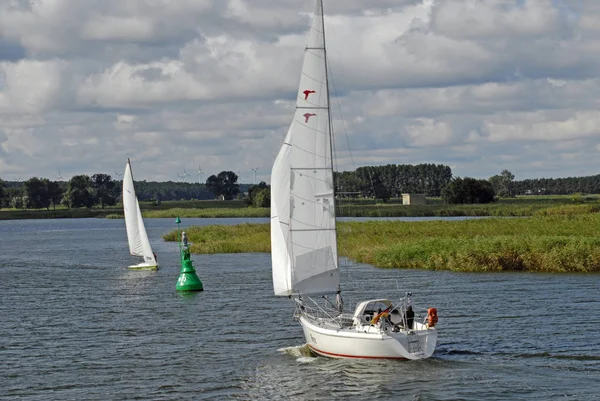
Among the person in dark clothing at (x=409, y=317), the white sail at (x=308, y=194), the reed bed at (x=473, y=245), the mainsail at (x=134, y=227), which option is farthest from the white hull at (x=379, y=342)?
the mainsail at (x=134, y=227)

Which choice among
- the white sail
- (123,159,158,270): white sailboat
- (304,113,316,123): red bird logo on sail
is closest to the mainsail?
(123,159,158,270): white sailboat

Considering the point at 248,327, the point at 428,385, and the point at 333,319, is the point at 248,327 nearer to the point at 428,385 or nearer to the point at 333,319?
the point at 333,319

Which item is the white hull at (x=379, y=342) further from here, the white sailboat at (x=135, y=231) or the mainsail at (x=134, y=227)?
the mainsail at (x=134, y=227)

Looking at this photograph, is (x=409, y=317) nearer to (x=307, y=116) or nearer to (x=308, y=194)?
(x=308, y=194)

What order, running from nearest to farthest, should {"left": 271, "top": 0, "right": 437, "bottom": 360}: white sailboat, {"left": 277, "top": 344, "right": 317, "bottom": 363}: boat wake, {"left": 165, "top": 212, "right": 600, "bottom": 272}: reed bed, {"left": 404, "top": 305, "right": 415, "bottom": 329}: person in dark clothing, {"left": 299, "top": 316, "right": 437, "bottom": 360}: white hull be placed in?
{"left": 299, "top": 316, "right": 437, "bottom": 360}: white hull < {"left": 271, "top": 0, "right": 437, "bottom": 360}: white sailboat < {"left": 404, "top": 305, "right": 415, "bottom": 329}: person in dark clothing < {"left": 277, "top": 344, "right": 317, "bottom": 363}: boat wake < {"left": 165, "top": 212, "right": 600, "bottom": 272}: reed bed

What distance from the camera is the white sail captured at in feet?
114

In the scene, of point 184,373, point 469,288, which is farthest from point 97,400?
point 469,288

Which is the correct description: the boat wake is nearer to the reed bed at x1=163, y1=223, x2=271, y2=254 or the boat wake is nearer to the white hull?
the white hull

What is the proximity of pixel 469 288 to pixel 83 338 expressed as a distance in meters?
23.4

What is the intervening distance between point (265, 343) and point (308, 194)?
7.89m

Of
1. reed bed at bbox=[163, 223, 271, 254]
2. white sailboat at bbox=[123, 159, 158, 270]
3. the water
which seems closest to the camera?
the water

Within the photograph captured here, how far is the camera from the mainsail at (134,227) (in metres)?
74.8

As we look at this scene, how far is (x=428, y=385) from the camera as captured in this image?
1236 inches

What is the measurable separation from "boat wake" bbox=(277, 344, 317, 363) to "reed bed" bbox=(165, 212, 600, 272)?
34.8 ft
